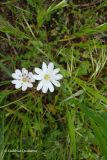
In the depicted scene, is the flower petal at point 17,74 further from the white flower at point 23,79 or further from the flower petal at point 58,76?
the flower petal at point 58,76

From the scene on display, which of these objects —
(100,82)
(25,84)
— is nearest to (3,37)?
(25,84)

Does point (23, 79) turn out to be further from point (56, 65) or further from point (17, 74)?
point (56, 65)

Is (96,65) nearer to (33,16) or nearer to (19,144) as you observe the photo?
(33,16)

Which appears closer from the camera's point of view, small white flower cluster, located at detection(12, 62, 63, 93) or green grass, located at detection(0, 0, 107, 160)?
small white flower cluster, located at detection(12, 62, 63, 93)

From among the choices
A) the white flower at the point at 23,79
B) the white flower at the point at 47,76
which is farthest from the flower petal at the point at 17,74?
the white flower at the point at 47,76

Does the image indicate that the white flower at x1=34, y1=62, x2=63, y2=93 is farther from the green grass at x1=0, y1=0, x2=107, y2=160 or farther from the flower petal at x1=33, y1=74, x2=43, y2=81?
the green grass at x1=0, y1=0, x2=107, y2=160

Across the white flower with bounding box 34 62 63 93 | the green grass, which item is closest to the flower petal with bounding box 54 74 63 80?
the white flower with bounding box 34 62 63 93
